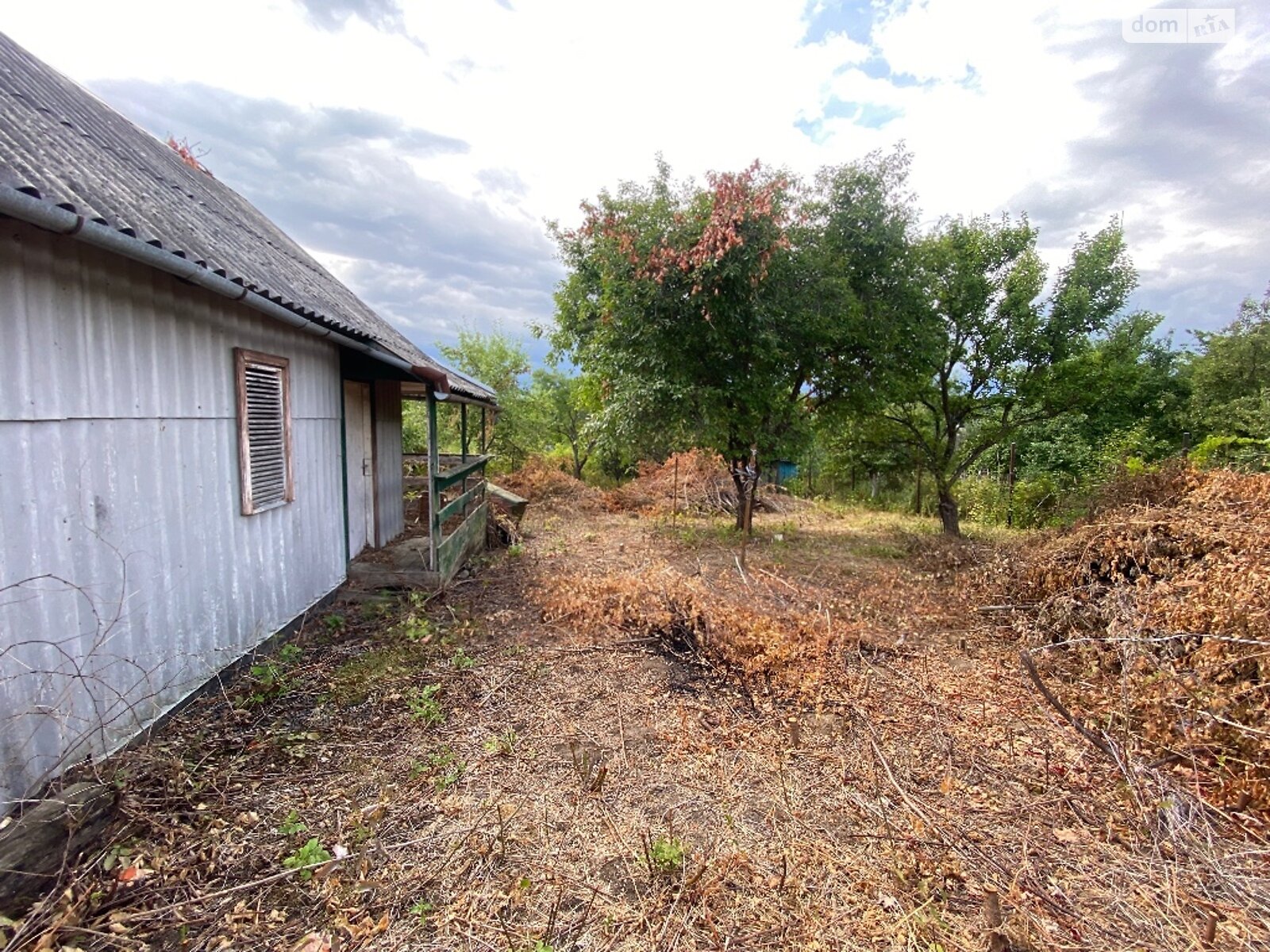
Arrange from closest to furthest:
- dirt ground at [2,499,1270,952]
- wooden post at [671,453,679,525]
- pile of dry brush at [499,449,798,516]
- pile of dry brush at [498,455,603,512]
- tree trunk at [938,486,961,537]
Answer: dirt ground at [2,499,1270,952] < tree trunk at [938,486,961,537] < wooden post at [671,453,679,525] < pile of dry brush at [499,449,798,516] < pile of dry brush at [498,455,603,512]

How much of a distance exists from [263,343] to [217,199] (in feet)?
10.5

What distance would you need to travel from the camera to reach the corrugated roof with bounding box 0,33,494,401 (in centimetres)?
256

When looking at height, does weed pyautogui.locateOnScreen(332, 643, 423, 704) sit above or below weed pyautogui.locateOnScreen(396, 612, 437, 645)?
below

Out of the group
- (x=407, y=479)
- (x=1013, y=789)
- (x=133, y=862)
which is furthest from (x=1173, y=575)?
(x=407, y=479)

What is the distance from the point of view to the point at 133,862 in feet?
7.55

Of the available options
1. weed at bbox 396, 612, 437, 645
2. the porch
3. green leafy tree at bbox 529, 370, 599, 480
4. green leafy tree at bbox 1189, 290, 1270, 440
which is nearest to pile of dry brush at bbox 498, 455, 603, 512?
green leafy tree at bbox 529, 370, 599, 480

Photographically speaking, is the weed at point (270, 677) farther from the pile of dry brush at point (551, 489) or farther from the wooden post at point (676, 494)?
the pile of dry brush at point (551, 489)

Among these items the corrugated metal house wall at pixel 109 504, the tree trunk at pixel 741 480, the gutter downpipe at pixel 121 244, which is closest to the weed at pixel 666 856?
the corrugated metal house wall at pixel 109 504

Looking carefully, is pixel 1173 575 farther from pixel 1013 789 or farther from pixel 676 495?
pixel 676 495

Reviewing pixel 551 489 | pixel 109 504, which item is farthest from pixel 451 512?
pixel 551 489

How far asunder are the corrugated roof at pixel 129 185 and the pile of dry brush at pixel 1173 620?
521cm

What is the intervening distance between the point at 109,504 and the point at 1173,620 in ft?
20.8

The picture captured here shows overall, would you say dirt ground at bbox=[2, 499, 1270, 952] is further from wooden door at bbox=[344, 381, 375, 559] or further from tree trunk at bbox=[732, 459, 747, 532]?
tree trunk at bbox=[732, 459, 747, 532]

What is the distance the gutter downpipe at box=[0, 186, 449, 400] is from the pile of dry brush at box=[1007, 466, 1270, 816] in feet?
16.1
